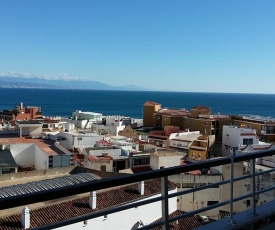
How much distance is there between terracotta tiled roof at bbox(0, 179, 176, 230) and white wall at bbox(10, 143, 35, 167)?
1600 cm

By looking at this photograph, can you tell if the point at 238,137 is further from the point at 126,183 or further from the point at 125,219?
the point at 126,183

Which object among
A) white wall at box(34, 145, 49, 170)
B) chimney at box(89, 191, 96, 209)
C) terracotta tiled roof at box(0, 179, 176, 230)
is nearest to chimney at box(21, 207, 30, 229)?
terracotta tiled roof at box(0, 179, 176, 230)

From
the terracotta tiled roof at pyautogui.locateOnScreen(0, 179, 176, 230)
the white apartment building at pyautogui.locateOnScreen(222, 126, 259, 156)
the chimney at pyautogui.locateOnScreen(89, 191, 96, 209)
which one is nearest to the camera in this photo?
the terracotta tiled roof at pyautogui.locateOnScreen(0, 179, 176, 230)

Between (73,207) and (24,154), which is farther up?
(73,207)

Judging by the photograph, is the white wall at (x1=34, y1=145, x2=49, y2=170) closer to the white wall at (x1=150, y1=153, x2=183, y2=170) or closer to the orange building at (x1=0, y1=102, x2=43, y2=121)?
the white wall at (x1=150, y1=153, x2=183, y2=170)

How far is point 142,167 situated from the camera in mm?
25156

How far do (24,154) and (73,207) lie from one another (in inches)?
707

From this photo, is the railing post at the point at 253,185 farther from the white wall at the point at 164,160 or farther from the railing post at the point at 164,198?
the white wall at the point at 164,160

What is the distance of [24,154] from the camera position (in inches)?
1207

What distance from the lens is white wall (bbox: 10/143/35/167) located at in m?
30.3

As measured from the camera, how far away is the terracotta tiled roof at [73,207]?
487 inches

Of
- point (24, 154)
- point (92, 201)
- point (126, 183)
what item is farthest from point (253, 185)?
point (24, 154)

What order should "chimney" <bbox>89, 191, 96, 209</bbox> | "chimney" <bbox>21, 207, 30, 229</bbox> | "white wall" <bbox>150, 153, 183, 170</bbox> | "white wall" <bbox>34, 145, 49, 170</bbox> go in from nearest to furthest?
"chimney" <bbox>21, 207, 30, 229</bbox> → "chimney" <bbox>89, 191, 96, 209</bbox> → "white wall" <bbox>150, 153, 183, 170</bbox> → "white wall" <bbox>34, 145, 49, 170</bbox>

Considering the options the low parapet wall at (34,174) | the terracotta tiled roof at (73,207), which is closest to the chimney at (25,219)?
the terracotta tiled roof at (73,207)
